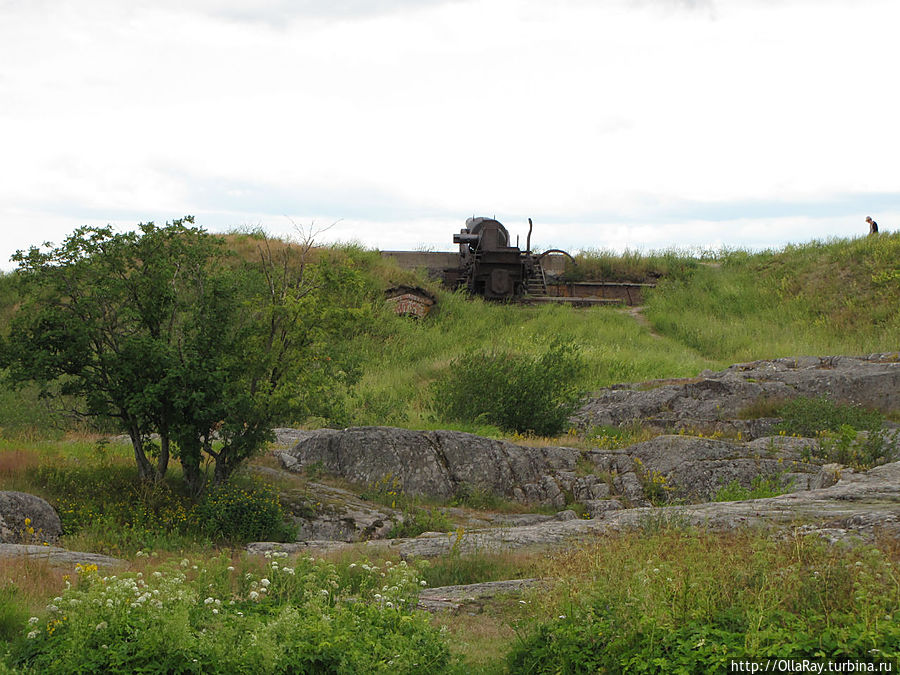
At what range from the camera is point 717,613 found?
492cm

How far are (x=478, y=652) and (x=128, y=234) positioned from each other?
8.65m

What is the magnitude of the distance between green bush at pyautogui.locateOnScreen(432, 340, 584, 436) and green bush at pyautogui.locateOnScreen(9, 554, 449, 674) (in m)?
12.0

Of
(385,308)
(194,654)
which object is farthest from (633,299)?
(194,654)

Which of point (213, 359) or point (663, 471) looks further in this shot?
point (663, 471)

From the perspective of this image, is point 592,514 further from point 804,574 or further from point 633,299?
point 633,299

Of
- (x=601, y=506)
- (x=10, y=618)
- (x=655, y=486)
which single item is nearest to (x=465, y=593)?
(x=10, y=618)

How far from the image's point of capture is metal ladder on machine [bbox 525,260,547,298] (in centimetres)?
3616

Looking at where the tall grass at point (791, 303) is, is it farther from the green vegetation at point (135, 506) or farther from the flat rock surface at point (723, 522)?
→ the green vegetation at point (135, 506)

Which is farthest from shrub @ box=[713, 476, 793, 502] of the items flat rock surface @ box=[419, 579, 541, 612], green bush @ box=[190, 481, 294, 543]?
green bush @ box=[190, 481, 294, 543]

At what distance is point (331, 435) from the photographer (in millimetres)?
13805

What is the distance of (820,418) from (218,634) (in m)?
14.0

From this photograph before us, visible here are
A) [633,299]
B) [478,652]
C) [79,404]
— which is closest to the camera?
[478,652]

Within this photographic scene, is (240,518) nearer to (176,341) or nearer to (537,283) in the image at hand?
(176,341)

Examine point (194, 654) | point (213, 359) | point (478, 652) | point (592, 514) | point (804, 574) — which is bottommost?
point (592, 514)
